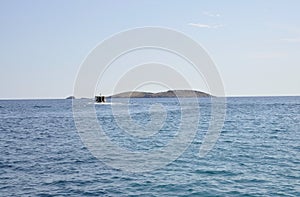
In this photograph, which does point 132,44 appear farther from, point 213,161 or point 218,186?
point 213,161

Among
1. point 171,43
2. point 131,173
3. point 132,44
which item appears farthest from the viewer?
point 131,173

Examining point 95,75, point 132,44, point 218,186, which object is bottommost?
point 218,186

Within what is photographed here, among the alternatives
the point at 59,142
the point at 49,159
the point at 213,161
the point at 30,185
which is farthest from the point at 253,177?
the point at 59,142

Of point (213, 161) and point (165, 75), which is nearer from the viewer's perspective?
point (165, 75)

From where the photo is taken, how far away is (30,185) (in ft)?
67.5

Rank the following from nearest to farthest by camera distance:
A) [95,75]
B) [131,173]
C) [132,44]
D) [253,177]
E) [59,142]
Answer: [95,75] < [132,44] < [253,177] < [131,173] < [59,142]

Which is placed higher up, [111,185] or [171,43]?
[171,43]

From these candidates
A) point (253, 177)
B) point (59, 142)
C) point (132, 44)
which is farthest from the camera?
point (59, 142)

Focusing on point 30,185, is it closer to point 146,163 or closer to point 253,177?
point 146,163

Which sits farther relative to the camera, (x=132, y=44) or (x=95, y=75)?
(x=132, y=44)

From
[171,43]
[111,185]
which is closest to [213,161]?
[111,185]

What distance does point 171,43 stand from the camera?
1952cm

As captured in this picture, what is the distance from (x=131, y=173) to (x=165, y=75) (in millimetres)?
6504

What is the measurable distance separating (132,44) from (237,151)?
55.3 feet
